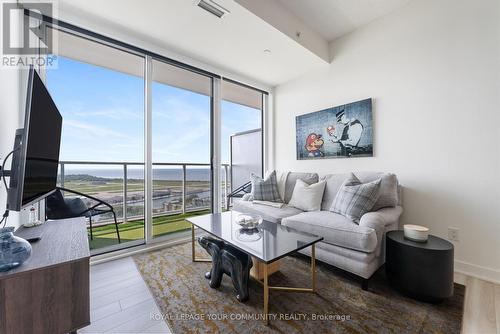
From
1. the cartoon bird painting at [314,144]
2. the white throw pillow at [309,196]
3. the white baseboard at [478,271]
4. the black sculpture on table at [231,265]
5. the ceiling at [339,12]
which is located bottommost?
the white baseboard at [478,271]

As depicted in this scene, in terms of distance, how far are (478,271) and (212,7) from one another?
138 inches

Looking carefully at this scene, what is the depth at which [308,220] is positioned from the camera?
2084 millimetres

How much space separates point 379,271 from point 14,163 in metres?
2.83

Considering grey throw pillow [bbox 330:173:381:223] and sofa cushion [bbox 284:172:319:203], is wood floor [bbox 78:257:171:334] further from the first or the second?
sofa cushion [bbox 284:172:319:203]

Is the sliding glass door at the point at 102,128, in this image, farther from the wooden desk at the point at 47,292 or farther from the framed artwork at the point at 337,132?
the framed artwork at the point at 337,132

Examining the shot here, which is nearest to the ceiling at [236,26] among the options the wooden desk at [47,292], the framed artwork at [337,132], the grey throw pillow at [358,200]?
the framed artwork at [337,132]

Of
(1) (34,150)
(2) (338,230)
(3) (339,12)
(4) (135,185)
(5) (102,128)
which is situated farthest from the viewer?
(4) (135,185)

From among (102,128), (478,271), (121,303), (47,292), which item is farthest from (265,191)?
(102,128)

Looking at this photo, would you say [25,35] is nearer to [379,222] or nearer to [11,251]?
[11,251]

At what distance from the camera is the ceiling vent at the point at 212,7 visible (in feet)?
6.35

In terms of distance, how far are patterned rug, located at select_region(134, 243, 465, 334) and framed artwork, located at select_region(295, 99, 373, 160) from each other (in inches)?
60.8

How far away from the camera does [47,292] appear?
2.96 feet

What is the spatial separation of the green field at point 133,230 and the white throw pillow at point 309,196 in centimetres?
154

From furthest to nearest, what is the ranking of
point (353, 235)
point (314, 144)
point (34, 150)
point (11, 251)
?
point (314, 144) → point (353, 235) → point (34, 150) → point (11, 251)
